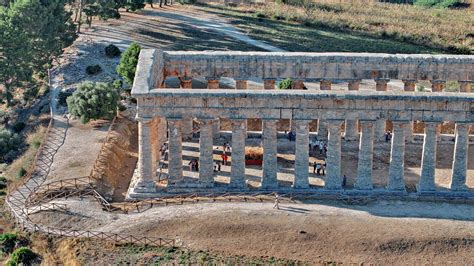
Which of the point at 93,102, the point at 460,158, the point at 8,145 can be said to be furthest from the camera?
the point at 8,145

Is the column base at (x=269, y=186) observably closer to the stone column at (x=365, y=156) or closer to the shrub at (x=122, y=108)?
the stone column at (x=365, y=156)

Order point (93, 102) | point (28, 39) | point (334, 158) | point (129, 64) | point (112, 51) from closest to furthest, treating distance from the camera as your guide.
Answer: point (334, 158), point (93, 102), point (129, 64), point (28, 39), point (112, 51)

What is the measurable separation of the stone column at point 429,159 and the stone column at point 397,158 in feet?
5.24

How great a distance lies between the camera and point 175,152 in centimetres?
5750

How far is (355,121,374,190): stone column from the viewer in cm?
5612

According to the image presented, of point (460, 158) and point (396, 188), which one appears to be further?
point (396, 188)

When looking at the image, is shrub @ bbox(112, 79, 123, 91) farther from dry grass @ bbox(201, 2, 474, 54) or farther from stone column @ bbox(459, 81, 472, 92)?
stone column @ bbox(459, 81, 472, 92)

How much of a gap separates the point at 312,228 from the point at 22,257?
20625 millimetres

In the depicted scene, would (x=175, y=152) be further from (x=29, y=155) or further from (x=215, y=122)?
(x=29, y=155)

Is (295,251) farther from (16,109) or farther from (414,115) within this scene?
(16,109)


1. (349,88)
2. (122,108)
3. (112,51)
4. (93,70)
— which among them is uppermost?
(349,88)

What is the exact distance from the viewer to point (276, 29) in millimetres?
102625

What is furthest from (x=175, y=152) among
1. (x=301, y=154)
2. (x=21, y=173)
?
(x=21, y=173)

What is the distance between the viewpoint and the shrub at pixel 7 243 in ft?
174
